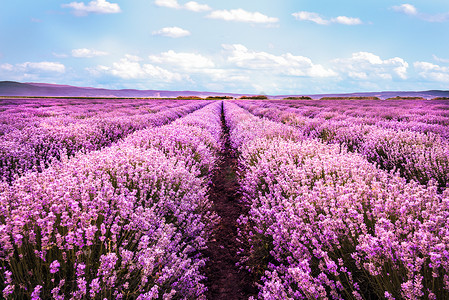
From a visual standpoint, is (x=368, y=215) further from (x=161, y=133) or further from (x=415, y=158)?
(x=161, y=133)

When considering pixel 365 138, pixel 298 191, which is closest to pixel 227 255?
pixel 298 191

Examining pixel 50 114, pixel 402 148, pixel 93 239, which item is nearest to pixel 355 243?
pixel 93 239

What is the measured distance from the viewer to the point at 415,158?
4402 mm

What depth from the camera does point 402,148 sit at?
4684mm

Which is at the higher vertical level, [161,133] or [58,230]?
[161,133]

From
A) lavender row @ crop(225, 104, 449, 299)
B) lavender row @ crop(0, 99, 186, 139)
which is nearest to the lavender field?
lavender row @ crop(225, 104, 449, 299)

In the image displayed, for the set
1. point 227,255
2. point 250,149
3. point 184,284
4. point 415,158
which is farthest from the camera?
point 250,149

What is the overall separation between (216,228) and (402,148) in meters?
3.41

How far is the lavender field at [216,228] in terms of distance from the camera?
1.50 meters

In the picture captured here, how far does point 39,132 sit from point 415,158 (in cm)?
703

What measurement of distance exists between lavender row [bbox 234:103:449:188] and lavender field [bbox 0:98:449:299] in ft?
0.15

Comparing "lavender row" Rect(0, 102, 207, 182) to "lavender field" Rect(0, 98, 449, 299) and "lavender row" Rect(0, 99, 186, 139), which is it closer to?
"lavender field" Rect(0, 98, 449, 299)

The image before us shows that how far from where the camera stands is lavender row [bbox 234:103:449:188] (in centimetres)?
379

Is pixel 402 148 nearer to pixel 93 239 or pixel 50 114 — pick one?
pixel 93 239
